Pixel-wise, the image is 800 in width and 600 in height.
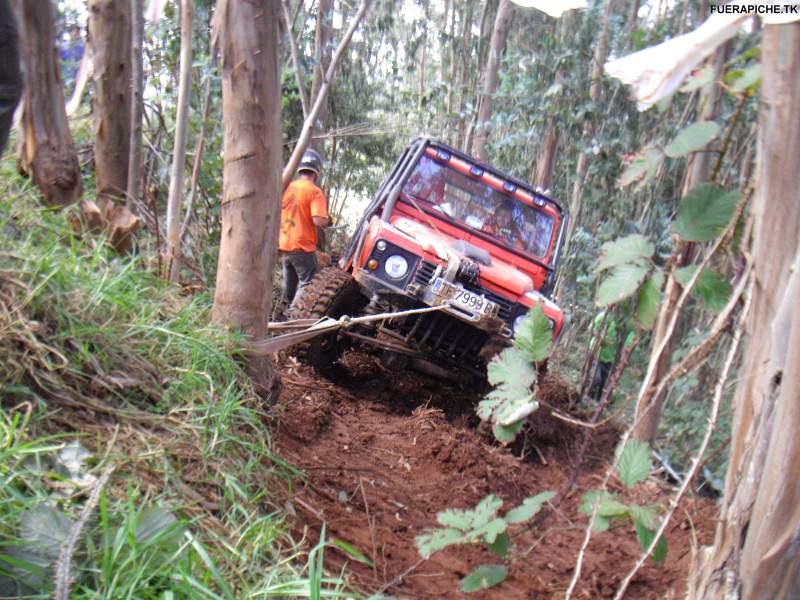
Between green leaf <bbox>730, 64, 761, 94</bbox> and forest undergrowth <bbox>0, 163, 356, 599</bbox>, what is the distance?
1.65 meters

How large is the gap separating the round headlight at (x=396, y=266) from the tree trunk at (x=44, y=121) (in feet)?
7.05

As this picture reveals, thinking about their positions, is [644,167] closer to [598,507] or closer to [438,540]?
[598,507]

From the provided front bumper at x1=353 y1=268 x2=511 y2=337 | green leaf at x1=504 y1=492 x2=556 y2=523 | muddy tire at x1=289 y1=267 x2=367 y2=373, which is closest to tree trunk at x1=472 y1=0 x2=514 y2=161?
muddy tire at x1=289 y1=267 x2=367 y2=373

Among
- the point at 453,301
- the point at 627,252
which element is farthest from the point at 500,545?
the point at 453,301

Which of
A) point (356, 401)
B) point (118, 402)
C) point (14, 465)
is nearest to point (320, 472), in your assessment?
point (118, 402)

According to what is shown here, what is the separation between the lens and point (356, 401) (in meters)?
6.38

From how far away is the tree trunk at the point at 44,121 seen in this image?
4.62 metres

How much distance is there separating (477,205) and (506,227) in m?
0.32

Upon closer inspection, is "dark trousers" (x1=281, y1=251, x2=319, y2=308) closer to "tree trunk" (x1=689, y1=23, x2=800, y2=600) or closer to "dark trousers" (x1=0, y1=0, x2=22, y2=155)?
"dark trousers" (x1=0, y1=0, x2=22, y2=155)

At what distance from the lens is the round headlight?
5.96 m

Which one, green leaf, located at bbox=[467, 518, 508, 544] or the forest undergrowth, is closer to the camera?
the forest undergrowth

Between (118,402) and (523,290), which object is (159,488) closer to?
(118,402)

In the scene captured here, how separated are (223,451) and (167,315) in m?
0.98

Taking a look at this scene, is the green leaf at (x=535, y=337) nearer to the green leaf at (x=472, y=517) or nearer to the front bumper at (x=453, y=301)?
the green leaf at (x=472, y=517)
